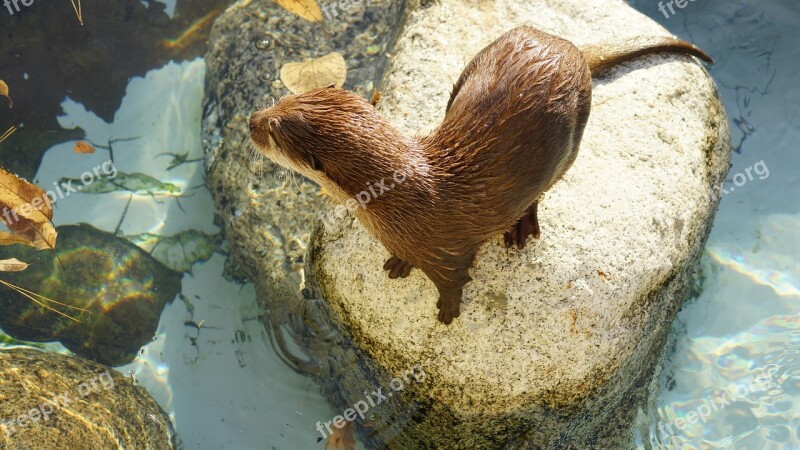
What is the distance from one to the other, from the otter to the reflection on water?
1.89 meters

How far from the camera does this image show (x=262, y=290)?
3889 millimetres

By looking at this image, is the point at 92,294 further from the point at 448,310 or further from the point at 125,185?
the point at 448,310

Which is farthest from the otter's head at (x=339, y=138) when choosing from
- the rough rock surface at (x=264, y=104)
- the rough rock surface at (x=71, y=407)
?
the rough rock surface at (x=71, y=407)

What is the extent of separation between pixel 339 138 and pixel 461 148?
44cm

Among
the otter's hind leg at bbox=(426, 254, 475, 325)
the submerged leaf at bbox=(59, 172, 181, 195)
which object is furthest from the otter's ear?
the submerged leaf at bbox=(59, 172, 181, 195)

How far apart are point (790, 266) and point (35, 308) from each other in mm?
4640

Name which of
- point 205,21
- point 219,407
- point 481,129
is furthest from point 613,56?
point 205,21

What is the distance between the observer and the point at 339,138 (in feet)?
7.78

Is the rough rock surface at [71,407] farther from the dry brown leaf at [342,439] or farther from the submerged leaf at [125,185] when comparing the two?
the submerged leaf at [125,185]

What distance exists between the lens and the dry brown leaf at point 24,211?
3.86 meters

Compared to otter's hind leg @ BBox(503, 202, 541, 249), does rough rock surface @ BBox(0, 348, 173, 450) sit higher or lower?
lower

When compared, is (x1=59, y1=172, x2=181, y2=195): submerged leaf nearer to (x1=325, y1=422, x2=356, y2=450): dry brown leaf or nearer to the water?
the water

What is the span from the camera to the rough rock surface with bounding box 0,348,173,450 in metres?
3.13

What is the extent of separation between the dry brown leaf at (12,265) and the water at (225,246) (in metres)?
0.38
